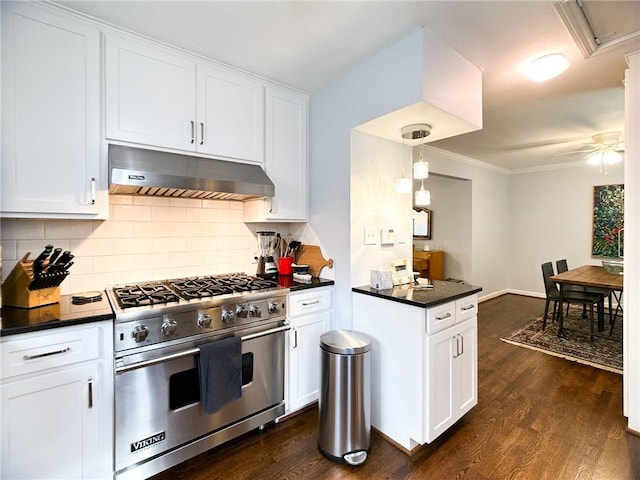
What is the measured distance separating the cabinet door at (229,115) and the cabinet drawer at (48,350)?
127 cm

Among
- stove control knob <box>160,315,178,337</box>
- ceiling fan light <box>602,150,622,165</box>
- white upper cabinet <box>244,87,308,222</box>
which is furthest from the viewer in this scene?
ceiling fan light <box>602,150,622,165</box>

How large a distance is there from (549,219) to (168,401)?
667 centimetres

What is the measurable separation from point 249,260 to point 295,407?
1.20 metres

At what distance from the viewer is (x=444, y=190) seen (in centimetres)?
569

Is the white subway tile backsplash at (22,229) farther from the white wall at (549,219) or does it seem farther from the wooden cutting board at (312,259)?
the white wall at (549,219)

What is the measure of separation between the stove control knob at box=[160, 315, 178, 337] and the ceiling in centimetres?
164

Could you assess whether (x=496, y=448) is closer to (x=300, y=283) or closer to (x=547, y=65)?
(x=300, y=283)

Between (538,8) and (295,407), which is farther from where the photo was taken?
(295,407)

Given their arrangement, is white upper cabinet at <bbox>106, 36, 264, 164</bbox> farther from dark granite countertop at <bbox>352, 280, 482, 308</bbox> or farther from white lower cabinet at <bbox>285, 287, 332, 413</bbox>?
dark granite countertop at <bbox>352, 280, 482, 308</bbox>

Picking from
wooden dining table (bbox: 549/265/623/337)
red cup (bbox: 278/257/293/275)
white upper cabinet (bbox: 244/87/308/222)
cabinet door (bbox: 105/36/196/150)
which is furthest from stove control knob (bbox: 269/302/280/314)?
wooden dining table (bbox: 549/265/623/337)

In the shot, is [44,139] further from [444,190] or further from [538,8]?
[444,190]

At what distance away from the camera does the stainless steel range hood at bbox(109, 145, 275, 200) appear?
1.70 meters

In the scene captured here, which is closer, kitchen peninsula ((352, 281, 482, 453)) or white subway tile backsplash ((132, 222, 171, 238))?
kitchen peninsula ((352, 281, 482, 453))

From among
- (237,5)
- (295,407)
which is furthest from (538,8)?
(295,407)
